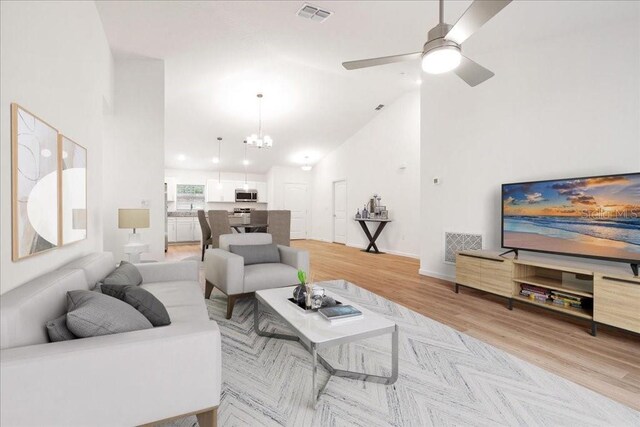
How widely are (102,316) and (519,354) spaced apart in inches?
104

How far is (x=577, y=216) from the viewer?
297 cm

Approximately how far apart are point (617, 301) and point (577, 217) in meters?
0.83

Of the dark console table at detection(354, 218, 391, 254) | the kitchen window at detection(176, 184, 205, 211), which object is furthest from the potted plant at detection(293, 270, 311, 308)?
the kitchen window at detection(176, 184, 205, 211)

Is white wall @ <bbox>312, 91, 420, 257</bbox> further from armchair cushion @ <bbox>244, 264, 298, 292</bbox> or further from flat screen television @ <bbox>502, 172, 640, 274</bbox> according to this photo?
armchair cushion @ <bbox>244, 264, 298, 292</bbox>

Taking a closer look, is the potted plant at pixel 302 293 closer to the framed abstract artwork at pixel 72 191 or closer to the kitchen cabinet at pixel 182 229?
the framed abstract artwork at pixel 72 191

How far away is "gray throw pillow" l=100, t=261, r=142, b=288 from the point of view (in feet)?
6.61

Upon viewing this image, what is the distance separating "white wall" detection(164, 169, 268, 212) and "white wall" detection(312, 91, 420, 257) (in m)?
2.78

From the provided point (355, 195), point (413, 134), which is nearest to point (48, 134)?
point (413, 134)

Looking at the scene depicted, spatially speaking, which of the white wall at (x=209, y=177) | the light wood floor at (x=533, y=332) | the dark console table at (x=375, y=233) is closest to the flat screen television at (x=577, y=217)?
the light wood floor at (x=533, y=332)

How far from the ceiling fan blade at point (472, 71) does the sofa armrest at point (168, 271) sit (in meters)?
2.78

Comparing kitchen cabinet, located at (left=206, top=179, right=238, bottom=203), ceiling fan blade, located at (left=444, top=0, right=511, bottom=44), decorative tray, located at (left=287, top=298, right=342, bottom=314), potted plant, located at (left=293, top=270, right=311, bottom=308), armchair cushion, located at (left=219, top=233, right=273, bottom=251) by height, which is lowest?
decorative tray, located at (left=287, top=298, right=342, bottom=314)

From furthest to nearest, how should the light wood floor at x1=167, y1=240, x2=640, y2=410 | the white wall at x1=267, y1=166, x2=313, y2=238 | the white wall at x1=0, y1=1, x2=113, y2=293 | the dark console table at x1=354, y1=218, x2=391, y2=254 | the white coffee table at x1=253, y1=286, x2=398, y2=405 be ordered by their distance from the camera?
the white wall at x1=267, y1=166, x2=313, y2=238
the dark console table at x1=354, y1=218, x2=391, y2=254
the light wood floor at x1=167, y1=240, x2=640, y2=410
the white coffee table at x1=253, y1=286, x2=398, y2=405
the white wall at x1=0, y1=1, x2=113, y2=293

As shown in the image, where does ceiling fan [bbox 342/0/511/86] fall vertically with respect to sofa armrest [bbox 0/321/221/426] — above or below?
above

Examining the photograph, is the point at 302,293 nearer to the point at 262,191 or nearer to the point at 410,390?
the point at 410,390
